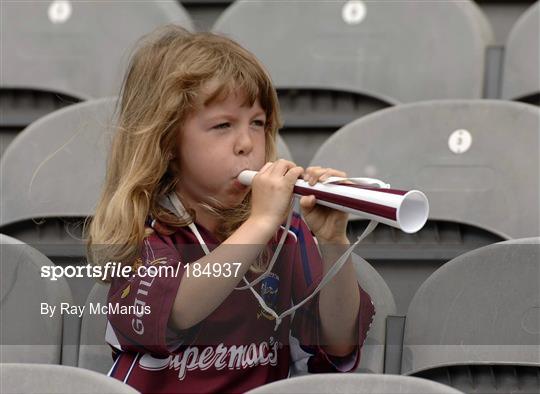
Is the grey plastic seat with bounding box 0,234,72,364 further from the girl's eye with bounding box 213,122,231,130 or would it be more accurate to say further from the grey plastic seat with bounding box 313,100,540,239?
the grey plastic seat with bounding box 313,100,540,239

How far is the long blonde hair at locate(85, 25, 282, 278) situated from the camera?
1112 mm

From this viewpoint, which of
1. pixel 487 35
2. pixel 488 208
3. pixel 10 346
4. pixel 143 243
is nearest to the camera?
pixel 143 243

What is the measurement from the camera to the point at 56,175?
1481 mm

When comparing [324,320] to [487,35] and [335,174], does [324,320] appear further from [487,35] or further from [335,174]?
[487,35]

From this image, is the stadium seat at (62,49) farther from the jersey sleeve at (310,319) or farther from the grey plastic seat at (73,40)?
the jersey sleeve at (310,319)

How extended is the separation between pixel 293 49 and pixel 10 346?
744 millimetres

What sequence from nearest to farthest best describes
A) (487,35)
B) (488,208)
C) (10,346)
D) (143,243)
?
1. (143,243)
2. (10,346)
3. (488,208)
4. (487,35)

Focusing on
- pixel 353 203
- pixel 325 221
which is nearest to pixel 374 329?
pixel 325 221

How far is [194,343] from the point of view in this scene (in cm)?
110

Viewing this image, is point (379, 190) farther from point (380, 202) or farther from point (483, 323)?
point (483, 323)

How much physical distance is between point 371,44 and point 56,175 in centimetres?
56

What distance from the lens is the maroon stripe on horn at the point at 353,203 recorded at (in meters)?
0.86

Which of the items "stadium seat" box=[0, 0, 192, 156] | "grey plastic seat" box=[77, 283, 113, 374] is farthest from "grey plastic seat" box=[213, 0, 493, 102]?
"grey plastic seat" box=[77, 283, 113, 374]

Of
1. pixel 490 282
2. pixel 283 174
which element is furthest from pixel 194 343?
pixel 490 282
